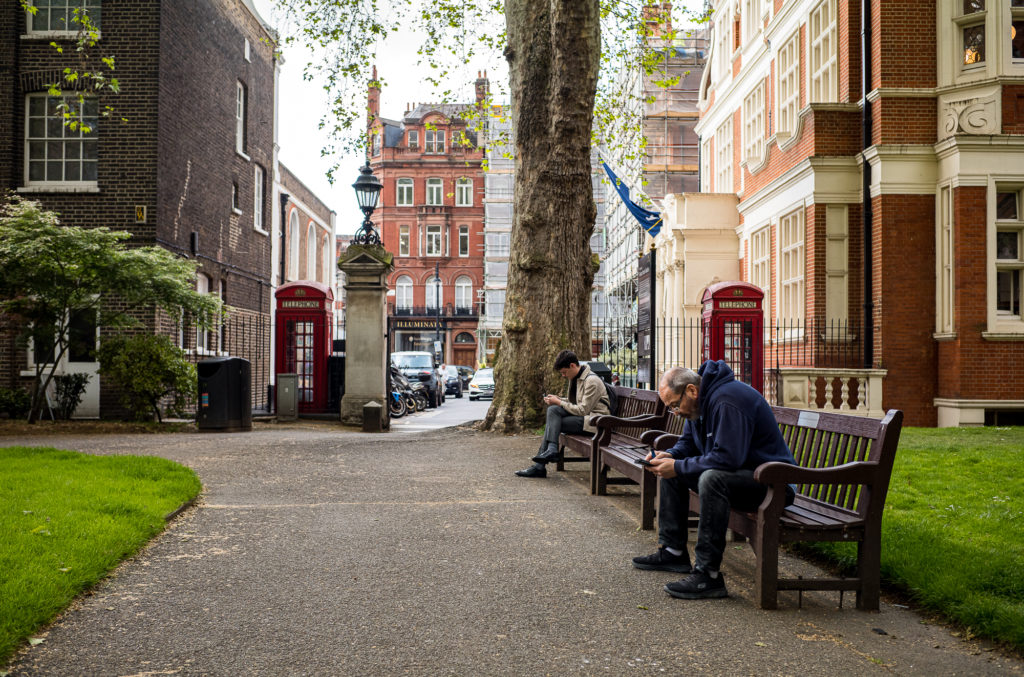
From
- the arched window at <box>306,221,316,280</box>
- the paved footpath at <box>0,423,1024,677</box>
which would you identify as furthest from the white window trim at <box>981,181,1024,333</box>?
the arched window at <box>306,221,316,280</box>

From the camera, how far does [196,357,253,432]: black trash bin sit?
15.9 meters

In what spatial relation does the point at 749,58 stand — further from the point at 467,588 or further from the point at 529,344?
the point at 467,588

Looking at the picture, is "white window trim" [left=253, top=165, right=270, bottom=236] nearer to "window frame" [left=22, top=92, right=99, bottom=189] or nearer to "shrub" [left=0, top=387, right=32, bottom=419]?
"window frame" [left=22, top=92, right=99, bottom=189]

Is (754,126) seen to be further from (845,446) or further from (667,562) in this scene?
(667,562)

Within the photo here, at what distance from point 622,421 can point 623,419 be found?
26 millimetres

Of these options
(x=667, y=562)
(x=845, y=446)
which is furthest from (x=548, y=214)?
(x=845, y=446)

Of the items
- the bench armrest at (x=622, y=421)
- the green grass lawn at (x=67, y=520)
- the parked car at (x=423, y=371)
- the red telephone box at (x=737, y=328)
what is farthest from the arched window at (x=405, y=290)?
the bench armrest at (x=622, y=421)

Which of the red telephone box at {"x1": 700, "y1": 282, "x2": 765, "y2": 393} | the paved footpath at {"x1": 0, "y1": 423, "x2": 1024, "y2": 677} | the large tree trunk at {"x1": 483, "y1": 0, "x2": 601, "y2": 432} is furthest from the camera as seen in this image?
the red telephone box at {"x1": 700, "y1": 282, "x2": 765, "y2": 393}

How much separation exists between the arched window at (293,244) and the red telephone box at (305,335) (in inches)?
697

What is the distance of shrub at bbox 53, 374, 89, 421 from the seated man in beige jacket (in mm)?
10601

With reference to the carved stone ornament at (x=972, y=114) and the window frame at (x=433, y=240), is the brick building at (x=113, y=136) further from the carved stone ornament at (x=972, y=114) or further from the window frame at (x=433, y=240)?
the window frame at (x=433, y=240)

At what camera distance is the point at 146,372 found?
1617cm

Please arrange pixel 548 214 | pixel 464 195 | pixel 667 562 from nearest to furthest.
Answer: pixel 667 562 → pixel 548 214 → pixel 464 195

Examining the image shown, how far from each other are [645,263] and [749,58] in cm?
824
